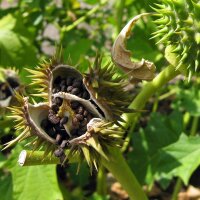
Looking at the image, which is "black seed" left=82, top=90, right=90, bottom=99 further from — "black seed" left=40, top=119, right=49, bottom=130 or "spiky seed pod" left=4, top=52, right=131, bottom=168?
"black seed" left=40, top=119, right=49, bottom=130

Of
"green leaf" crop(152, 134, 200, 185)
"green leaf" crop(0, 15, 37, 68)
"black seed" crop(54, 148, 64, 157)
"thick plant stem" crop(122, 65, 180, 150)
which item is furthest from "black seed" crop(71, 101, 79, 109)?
"green leaf" crop(0, 15, 37, 68)

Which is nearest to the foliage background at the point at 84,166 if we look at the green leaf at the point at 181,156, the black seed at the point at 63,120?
the green leaf at the point at 181,156

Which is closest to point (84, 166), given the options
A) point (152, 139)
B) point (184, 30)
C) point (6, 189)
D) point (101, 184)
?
point (101, 184)

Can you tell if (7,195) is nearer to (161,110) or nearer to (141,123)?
(141,123)

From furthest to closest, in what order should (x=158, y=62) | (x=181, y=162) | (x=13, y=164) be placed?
(x=158, y=62)
(x=181, y=162)
(x=13, y=164)

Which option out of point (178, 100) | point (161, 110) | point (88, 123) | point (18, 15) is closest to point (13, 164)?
point (88, 123)
